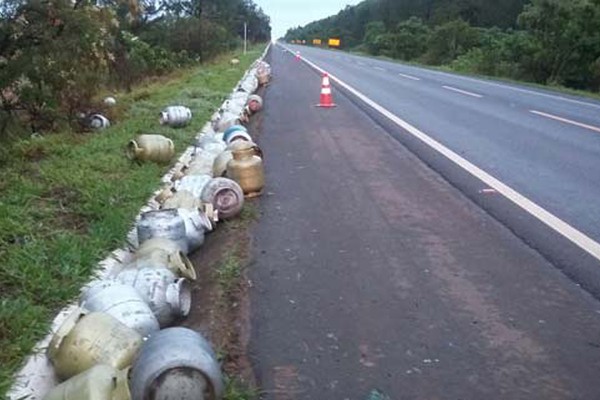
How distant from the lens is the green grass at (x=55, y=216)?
3705 millimetres

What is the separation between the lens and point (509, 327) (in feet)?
12.8

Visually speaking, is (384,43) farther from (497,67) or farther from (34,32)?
(34,32)

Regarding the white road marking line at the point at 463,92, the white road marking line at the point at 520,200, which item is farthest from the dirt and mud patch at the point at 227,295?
the white road marking line at the point at 463,92

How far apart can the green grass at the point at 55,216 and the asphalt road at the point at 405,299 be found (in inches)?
44.7

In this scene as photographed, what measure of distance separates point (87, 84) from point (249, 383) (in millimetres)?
9700

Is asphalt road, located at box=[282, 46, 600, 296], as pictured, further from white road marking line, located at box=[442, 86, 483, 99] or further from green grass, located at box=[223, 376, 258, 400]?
green grass, located at box=[223, 376, 258, 400]

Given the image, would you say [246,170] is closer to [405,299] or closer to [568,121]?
[405,299]

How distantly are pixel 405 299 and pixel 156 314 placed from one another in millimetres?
1535

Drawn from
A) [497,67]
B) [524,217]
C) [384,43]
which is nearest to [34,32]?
[524,217]

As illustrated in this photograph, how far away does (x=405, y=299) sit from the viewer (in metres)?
4.28

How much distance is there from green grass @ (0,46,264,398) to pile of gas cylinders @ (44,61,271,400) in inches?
6.9

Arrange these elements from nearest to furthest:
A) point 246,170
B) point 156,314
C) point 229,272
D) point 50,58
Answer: point 156,314, point 229,272, point 246,170, point 50,58

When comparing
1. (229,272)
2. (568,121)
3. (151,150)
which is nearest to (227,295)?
(229,272)

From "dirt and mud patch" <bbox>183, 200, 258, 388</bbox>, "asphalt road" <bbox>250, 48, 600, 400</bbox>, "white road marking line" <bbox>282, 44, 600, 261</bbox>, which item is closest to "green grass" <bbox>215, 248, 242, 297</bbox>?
"dirt and mud patch" <bbox>183, 200, 258, 388</bbox>
